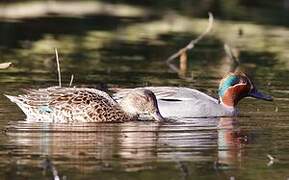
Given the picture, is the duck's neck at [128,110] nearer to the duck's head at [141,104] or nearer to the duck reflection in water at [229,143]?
the duck's head at [141,104]

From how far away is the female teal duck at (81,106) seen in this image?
14.9 metres

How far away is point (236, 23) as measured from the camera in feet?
101

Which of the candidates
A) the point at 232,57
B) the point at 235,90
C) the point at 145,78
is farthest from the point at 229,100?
the point at 232,57

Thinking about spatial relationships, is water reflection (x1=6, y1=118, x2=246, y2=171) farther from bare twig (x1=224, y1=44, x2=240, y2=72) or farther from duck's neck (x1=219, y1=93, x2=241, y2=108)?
bare twig (x1=224, y1=44, x2=240, y2=72)

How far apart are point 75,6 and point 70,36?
740cm

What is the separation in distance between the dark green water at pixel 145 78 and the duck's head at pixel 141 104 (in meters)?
0.20

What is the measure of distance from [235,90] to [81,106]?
249 centimetres

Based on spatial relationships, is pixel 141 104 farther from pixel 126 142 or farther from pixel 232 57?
pixel 232 57

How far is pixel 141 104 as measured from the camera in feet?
49.9

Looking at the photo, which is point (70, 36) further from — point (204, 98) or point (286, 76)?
point (204, 98)

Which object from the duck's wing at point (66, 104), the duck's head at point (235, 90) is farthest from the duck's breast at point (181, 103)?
the duck's wing at point (66, 104)

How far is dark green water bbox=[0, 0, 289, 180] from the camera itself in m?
11.8

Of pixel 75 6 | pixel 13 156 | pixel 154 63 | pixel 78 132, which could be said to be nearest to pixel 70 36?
pixel 154 63

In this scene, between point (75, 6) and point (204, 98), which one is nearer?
point (204, 98)
